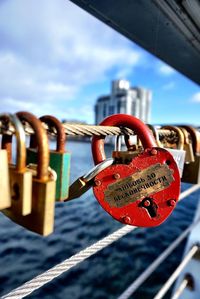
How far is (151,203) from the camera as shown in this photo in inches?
33.2

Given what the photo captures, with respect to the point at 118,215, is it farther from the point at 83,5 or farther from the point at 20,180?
the point at 83,5

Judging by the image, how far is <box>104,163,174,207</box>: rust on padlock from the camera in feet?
2.74

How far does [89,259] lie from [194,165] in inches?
200

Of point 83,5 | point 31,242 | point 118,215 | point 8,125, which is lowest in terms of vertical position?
point 31,242

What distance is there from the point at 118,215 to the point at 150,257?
577 centimetres

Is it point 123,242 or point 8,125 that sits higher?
point 8,125

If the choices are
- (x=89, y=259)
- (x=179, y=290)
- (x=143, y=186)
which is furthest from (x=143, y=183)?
(x=89, y=259)

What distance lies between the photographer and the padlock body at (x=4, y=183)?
1.83ft

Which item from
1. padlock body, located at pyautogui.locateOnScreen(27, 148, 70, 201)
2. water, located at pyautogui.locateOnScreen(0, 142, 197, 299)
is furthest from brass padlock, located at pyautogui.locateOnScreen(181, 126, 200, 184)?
water, located at pyautogui.locateOnScreen(0, 142, 197, 299)

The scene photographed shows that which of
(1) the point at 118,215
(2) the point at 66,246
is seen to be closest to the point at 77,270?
(2) the point at 66,246

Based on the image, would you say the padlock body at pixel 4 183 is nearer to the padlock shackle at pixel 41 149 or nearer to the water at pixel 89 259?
the padlock shackle at pixel 41 149

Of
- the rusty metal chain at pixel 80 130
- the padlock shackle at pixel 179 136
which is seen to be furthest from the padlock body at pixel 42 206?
the padlock shackle at pixel 179 136

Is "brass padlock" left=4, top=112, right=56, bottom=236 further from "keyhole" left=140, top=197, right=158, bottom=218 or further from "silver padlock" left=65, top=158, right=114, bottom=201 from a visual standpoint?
"keyhole" left=140, top=197, right=158, bottom=218

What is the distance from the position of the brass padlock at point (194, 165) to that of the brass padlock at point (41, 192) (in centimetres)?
93
